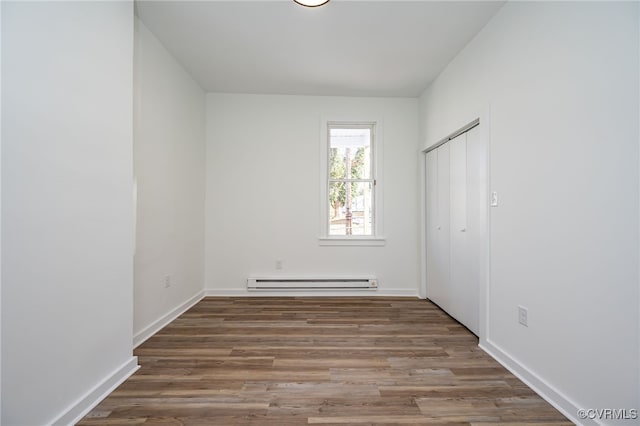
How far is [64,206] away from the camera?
151 centimetres

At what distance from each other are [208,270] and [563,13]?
4195 millimetres

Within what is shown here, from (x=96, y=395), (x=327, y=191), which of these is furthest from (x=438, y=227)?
(x=96, y=395)

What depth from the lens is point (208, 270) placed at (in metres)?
4.09

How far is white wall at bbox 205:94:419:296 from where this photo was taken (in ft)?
13.5

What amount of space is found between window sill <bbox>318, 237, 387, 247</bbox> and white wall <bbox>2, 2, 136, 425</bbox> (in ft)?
8.21

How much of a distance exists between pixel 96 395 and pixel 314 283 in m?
2.65

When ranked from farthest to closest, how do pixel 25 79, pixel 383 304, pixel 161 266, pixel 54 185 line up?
pixel 383 304 < pixel 161 266 < pixel 54 185 < pixel 25 79

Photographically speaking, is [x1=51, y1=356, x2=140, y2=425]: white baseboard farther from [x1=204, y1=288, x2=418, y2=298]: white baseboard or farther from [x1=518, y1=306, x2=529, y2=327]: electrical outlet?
[x1=518, y1=306, x2=529, y2=327]: electrical outlet

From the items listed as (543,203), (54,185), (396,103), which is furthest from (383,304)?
(54,185)

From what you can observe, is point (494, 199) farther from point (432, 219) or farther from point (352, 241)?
point (352, 241)

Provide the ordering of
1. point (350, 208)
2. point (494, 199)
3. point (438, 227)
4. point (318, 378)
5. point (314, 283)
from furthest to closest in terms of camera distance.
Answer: point (350, 208) < point (314, 283) < point (438, 227) < point (494, 199) < point (318, 378)

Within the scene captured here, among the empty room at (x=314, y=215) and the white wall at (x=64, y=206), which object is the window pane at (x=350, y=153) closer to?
the empty room at (x=314, y=215)

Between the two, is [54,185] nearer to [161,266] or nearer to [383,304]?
[161,266]

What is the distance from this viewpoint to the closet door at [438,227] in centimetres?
340
